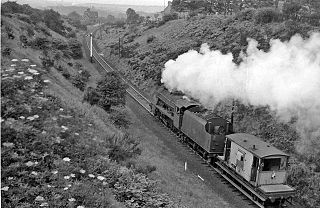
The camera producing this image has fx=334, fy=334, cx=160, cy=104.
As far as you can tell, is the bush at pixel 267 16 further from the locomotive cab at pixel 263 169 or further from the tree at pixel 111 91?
the locomotive cab at pixel 263 169

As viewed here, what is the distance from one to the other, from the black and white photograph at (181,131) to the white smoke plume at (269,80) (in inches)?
3.6

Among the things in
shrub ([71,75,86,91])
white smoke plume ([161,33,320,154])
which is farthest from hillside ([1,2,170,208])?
shrub ([71,75,86,91])

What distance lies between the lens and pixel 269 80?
21656mm

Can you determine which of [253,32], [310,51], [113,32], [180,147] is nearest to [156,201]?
[180,147]

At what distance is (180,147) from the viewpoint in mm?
24031

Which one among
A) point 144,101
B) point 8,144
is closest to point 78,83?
point 144,101

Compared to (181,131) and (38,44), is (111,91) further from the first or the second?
(38,44)

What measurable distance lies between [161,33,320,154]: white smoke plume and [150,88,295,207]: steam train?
279cm

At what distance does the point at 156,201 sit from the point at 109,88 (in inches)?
593

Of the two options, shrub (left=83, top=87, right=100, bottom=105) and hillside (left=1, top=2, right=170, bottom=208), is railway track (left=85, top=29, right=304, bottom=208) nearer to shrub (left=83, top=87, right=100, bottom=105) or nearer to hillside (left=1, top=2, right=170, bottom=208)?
hillside (left=1, top=2, right=170, bottom=208)

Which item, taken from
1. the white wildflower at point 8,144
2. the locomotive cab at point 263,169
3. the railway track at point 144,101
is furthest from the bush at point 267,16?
the white wildflower at point 8,144

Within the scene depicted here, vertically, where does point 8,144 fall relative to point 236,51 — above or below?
below

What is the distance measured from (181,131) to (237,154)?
745 centimetres

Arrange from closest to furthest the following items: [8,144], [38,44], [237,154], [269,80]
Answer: [8,144], [237,154], [269,80], [38,44]
